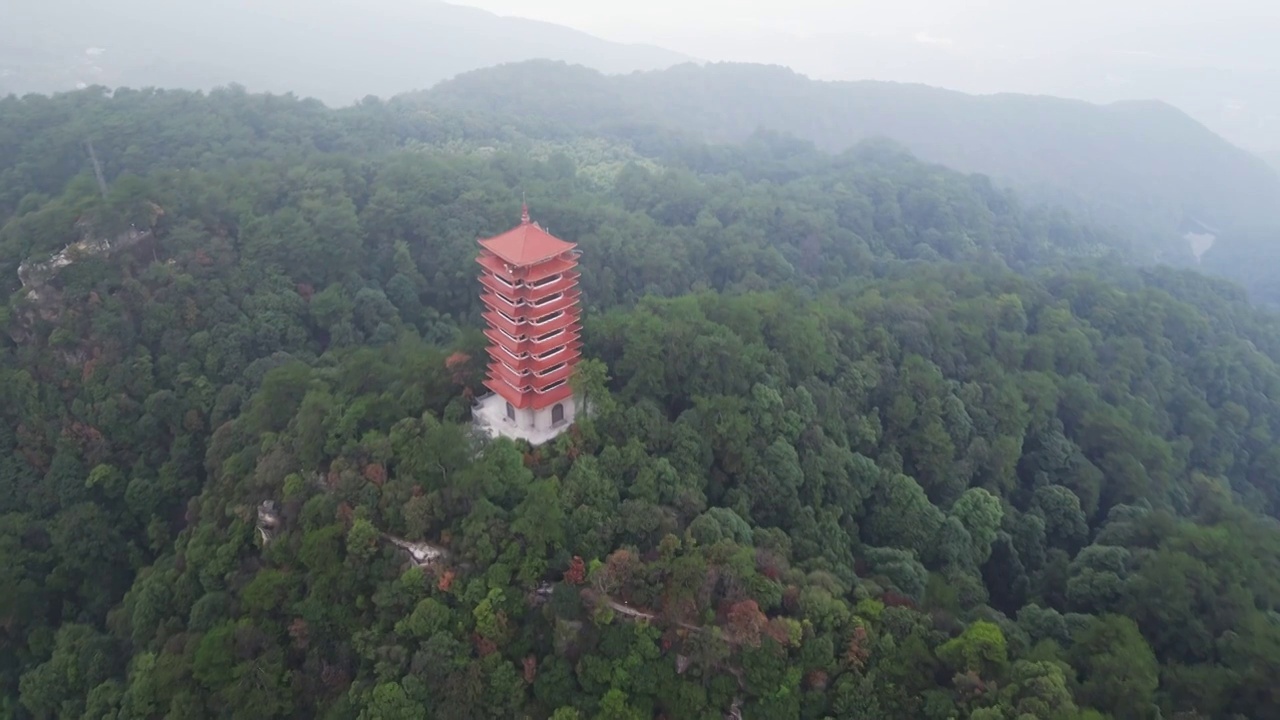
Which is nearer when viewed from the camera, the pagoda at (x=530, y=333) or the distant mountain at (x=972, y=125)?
the pagoda at (x=530, y=333)

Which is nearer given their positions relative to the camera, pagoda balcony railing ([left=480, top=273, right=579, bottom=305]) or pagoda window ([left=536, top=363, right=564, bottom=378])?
pagoda balcony railing ([left=480, top=273, right=579, bottom=305])

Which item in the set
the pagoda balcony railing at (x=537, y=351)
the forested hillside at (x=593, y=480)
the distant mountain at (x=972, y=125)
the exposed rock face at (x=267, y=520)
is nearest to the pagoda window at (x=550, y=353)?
the pagoda balcony railing at (x=537, y=351)

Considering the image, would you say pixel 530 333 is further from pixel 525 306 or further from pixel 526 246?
pixel 526 246

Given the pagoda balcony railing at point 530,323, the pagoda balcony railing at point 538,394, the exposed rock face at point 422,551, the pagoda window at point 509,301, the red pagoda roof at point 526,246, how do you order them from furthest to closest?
1. the pagoda balcony railing at point 538,394
2. the pagoda balcony railing at point 530,323
3. the pagoda window at point 509,301
4. the red pagoda roof at point 526,246
5. the exposed rock face at point 422,551

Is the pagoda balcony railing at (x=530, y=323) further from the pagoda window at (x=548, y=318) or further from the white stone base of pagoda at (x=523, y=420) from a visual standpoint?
the white stone base of pagoda at (x=523, y=420)

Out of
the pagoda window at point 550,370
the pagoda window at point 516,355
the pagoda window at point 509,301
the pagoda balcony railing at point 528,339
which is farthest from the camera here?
the pagoda window at point 550,370

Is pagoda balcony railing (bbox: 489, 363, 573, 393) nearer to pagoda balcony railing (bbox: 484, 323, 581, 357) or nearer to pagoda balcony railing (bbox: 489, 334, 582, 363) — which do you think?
pagoda balcony railing (bbox: 489, 334, 582, 363)

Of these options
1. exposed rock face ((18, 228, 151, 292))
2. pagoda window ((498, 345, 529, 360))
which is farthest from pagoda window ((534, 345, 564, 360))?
exposed rock face ((18, 228, 151, 292))
